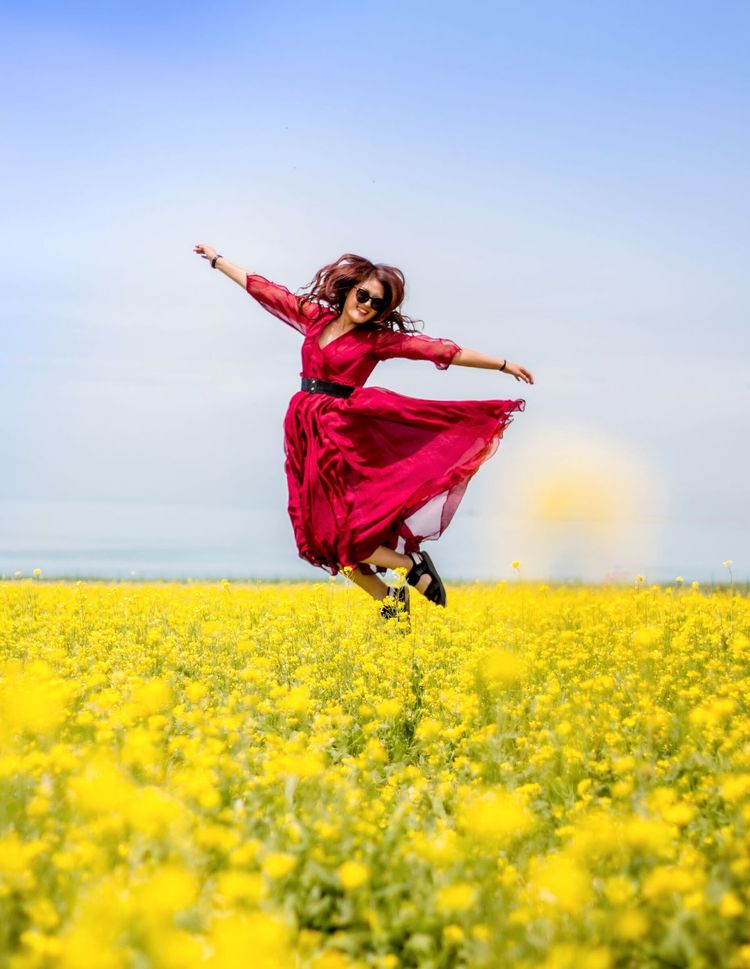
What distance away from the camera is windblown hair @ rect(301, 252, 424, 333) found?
8344 mm

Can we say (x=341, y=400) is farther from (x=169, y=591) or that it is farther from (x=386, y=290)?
(x=169, y=591)

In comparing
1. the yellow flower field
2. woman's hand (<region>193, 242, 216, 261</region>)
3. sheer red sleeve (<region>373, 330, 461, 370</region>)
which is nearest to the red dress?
sheer red sleeve (<region>373, 330, 461, 370</region>)

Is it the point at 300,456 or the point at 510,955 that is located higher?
the point at 300,456

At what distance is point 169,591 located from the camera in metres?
11.7

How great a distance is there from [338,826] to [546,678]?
10.7 feet

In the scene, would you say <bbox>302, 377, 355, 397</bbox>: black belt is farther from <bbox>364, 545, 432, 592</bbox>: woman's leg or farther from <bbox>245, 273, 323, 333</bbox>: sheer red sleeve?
<bbox>364, 545, 432, 592</bbox>: woman's leg

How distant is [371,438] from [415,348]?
0.82 m

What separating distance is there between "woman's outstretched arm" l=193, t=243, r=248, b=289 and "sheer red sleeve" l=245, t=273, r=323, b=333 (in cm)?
7

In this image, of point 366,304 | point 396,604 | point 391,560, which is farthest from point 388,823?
point 366,304

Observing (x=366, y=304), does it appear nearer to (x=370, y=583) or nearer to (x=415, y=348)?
(x=415, y=348)

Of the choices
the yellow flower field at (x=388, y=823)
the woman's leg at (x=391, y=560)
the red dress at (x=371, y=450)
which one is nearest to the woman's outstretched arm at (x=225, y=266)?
the red dress at (x=371, y=450)

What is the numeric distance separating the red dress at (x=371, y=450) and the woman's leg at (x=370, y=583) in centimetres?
7

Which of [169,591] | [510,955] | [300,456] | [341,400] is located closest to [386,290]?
[341,400]

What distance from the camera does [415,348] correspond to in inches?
327
